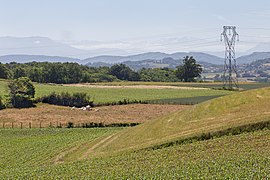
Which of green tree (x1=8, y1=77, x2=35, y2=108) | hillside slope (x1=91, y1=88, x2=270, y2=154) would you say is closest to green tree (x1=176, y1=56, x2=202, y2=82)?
green tree (x1=8, y1=77, x2=35, y2=108)

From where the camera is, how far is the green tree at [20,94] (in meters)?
89.9

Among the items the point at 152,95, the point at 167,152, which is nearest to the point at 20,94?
the point at 152,95

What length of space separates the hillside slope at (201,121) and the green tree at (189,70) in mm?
148035

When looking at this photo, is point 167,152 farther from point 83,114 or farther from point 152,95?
point 152,95

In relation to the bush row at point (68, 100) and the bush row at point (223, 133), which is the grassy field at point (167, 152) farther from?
the bush row at point (68, 100)

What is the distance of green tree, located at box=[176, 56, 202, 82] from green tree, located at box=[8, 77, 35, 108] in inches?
4146

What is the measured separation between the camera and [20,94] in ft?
296

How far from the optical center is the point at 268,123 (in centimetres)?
2953

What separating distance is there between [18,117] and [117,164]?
173 ft

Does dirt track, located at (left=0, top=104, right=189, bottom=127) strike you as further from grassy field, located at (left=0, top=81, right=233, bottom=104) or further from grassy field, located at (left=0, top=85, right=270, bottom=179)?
grassy field, located at (left=0, top=85, right=270, bottom=179)

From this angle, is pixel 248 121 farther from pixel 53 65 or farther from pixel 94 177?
pixel 53 65

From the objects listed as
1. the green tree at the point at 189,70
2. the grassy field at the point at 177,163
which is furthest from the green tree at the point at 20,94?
the green tree at the point at 189,70

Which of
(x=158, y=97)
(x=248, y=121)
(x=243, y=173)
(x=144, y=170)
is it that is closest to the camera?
(x=243, y=173)

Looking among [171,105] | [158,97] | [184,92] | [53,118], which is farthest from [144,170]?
[184,92]
